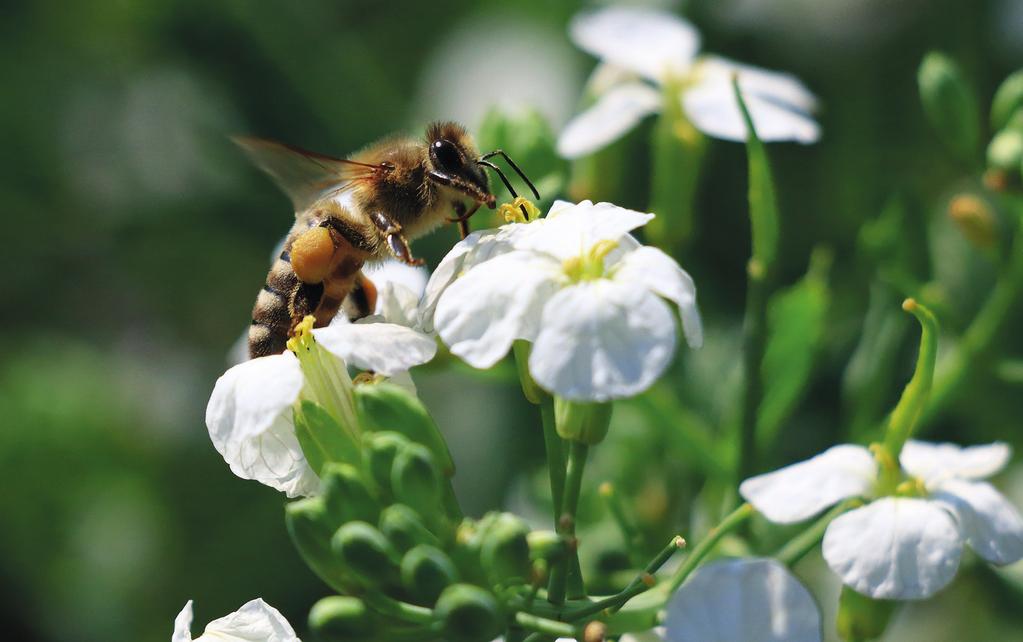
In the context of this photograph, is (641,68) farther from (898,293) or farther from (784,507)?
(784,507)

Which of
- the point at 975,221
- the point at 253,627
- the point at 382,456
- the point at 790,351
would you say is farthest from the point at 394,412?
the point at 975,221

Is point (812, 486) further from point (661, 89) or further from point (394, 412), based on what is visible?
point (661, 89)

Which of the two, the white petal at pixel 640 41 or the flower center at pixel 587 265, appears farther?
the white petal at pixel 640 41

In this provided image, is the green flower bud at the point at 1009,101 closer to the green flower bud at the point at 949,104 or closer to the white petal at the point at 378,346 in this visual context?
the green flower bud at the point at 949,104

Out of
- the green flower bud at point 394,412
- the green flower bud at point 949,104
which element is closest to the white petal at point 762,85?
the green flower bud at point 949,104

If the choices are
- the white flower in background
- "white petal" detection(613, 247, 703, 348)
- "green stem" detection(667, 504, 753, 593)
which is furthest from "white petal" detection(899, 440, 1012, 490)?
the white flower in background

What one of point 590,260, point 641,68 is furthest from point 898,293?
point 590,260

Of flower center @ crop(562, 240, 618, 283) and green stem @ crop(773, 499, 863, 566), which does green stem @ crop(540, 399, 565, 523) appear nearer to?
flower center @ crop(562, 240, 618, 283)
